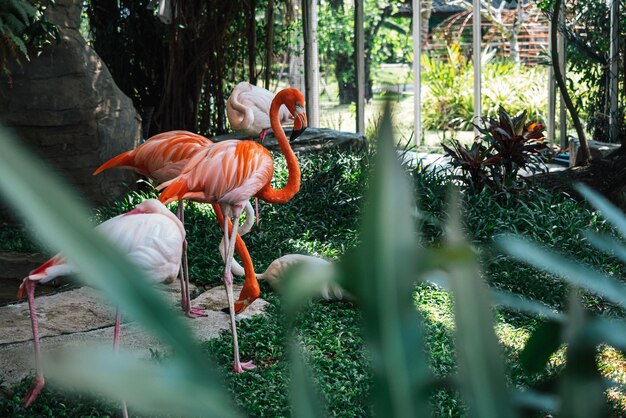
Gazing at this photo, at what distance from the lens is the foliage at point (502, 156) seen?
5.92m

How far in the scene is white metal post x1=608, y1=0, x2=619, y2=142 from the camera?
903 cm

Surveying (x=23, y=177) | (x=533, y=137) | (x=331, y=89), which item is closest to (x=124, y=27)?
(x=533, y=137)

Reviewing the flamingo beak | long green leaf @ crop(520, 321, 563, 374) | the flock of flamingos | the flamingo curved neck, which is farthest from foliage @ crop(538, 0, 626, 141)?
long green leaf @ crop(520, 321, 563, 374)

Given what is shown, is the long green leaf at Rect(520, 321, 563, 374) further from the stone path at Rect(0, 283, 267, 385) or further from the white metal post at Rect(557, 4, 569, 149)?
the white metal post at Rect(557, 4, 569, 149)

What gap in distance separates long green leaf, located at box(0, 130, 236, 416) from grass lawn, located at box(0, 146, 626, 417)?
193cm

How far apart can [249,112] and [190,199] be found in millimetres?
2345

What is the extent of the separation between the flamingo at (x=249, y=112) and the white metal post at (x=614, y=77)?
15.1 ft

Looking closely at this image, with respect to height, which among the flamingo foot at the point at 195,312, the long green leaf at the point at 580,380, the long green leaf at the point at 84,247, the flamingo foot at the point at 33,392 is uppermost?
the long green leaf at the point at 84,247

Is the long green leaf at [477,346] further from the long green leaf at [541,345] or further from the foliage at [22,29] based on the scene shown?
the foliage at [22,29]

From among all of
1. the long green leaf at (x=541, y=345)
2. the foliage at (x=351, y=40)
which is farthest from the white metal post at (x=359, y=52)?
the long green leaf at (x=541, y=345)

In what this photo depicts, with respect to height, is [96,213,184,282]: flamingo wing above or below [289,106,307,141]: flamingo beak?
below

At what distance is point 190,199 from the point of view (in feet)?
12.2

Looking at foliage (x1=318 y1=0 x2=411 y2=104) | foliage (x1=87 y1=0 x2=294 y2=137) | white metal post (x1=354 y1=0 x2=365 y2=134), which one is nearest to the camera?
foliage (x1=87 y1=0 x2=294 y2=137)

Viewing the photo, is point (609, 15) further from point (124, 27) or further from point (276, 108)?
point (276, 108)
